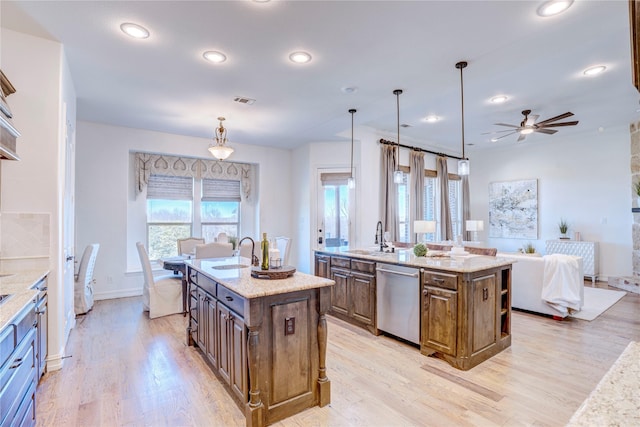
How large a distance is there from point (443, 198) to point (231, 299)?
22.7 ft

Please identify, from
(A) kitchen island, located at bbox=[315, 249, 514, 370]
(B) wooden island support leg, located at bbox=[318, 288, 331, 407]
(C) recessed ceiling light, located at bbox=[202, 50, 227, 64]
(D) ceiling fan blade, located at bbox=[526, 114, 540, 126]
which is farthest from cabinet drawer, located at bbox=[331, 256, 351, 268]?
Result: (D) ceiling fan blade, located at bbox=[526, 114, 540, 126]

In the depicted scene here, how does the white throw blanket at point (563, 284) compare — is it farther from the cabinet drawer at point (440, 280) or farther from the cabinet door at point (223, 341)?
the cabinet door at point (223, 341)

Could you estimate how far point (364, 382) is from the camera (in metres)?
2.69

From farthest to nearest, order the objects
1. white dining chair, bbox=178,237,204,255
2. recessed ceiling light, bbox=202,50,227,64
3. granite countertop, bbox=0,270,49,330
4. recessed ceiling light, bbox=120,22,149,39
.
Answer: white dining chair, bbox=178,237,204,255, recessed ceiling light, bbox=202,50,227,64, recessed ceiling light, bbox=120,22,149,39, granite countertop, bbox=0,270,49,330

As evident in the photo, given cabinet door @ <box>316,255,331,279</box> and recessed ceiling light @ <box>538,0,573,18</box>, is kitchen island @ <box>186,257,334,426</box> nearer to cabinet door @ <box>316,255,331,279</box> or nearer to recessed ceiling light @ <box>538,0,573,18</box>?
cabinet door @ <box>316,255,331,279</box>

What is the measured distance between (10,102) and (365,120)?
14.4 ft

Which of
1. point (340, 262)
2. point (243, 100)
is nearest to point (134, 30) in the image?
point (243, 100)

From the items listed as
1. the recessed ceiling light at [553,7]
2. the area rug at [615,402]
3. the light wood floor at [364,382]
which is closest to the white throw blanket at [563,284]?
the light wood floor at [364,382]

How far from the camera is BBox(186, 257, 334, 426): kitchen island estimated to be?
6.79 ft

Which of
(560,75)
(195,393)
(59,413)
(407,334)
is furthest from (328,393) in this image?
(560,75)

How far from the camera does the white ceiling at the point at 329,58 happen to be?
2480mm

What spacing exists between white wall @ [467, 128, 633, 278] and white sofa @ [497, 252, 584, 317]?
348cm

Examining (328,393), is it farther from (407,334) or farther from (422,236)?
(422,236)

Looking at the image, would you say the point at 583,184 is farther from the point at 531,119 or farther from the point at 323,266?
the point at 323,266
